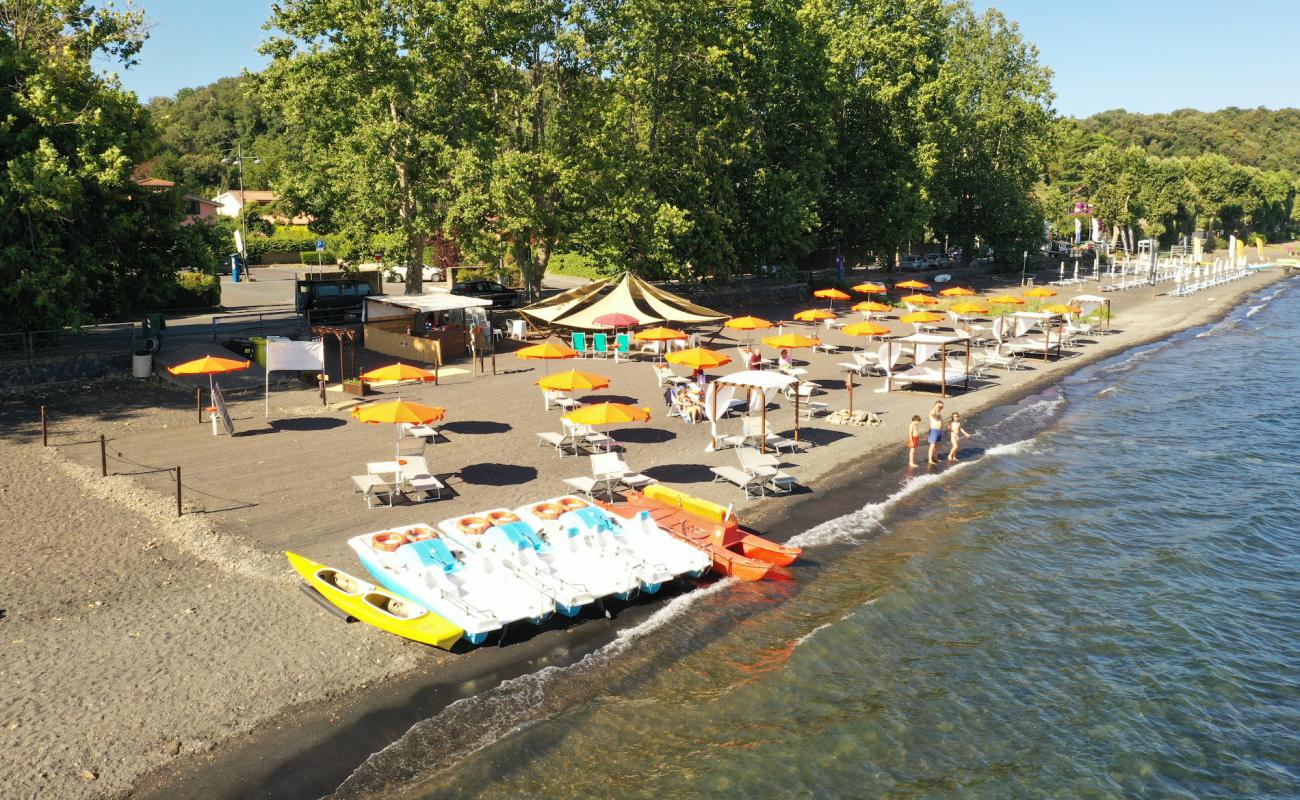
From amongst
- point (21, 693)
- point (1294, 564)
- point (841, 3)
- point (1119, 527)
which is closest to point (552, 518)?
point (21, 693)

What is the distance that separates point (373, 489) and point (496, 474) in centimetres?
289

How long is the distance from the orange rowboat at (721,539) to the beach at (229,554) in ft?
5.31

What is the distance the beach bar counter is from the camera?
35.0m

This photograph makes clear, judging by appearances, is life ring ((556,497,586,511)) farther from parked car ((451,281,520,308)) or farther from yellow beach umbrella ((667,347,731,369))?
parked car ((451,281,520,308))

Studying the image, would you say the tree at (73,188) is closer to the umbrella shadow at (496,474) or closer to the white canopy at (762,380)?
the umbrella shadow at (496,474)

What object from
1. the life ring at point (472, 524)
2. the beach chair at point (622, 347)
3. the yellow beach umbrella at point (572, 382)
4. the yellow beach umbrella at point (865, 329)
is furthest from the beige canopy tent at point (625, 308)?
the life ring at point (472, 524)

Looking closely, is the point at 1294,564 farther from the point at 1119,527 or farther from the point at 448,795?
the point at 448,795

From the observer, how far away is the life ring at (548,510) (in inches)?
685

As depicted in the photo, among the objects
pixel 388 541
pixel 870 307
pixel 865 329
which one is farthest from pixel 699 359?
pixel 870 307

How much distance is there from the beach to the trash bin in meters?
0.96

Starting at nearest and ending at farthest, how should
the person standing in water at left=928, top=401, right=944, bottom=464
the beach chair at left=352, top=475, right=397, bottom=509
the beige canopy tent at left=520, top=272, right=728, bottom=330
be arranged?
1. the beach chair at left=352, top=475, right=397, bottom=509
2. the person standing in water at left=928, top=401, right=944, bottom=464
3. the beige canopy tent at left=520, top=272, right=728, bottom=330

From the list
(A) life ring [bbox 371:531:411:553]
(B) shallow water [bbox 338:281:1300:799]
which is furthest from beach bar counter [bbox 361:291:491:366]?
(B) shallow water [bbox 338:281:1300:799]

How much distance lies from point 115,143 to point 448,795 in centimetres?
2709

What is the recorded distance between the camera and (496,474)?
21188 millimetres
